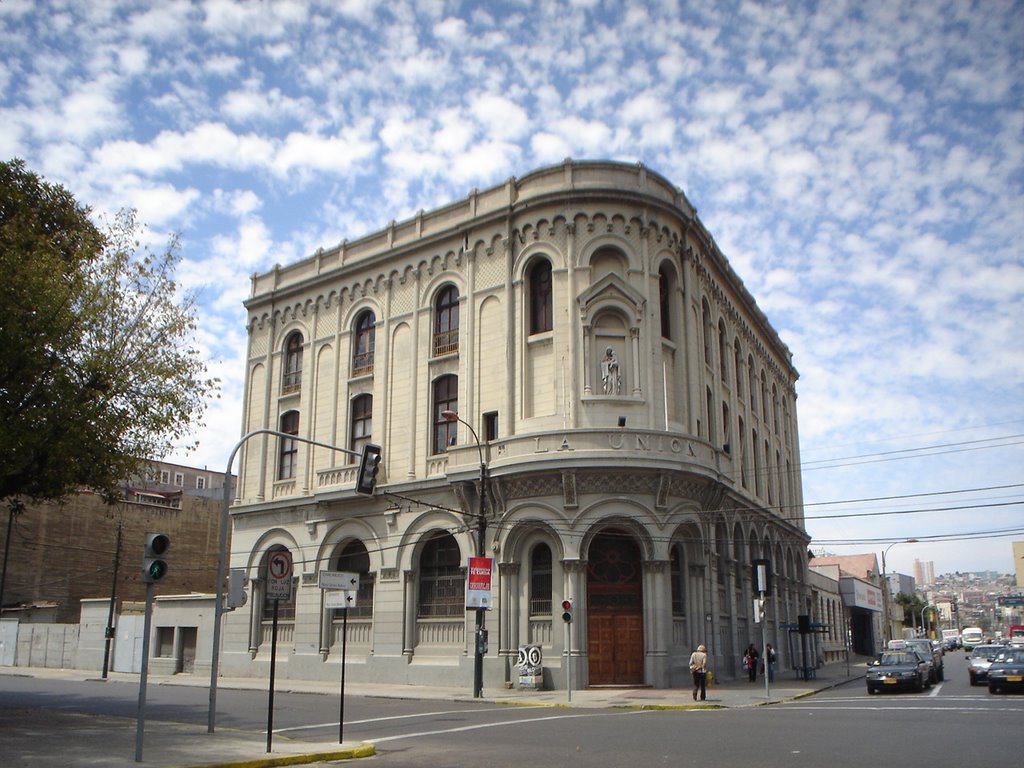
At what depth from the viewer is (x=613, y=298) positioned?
31.2 meters

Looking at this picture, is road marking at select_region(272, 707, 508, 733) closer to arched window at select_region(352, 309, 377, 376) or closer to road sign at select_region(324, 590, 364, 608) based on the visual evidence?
road sign at select_region(324, 590, 364, 608)

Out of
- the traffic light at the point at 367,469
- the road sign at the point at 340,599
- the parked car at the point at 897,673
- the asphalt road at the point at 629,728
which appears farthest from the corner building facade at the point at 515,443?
the road sign at the point at 340,599

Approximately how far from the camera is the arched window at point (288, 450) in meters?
39.5

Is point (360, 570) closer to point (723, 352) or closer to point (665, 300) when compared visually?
point (665, 300)

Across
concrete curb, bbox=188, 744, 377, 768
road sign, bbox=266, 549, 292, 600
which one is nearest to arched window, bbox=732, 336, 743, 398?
road sign, bbox=266, 549, 292, 600

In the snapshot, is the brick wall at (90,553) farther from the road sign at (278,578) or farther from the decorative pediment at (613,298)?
the road sign at (278,578)

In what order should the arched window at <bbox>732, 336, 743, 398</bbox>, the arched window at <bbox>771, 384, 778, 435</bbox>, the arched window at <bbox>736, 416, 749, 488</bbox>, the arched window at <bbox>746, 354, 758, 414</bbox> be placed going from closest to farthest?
the arched window at <bbox>736, 416, 749, 488</bbox>, the arched window at <bbox>732, 336, 743, 398</bbox>, the arched window at <bbox>746, 354, 758, 414</bbox>, the arched window at <bbox>771, 384, 778, 435</bbox>

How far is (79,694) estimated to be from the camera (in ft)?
93.4

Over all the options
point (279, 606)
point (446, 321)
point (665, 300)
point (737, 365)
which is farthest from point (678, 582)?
point (279, 606)

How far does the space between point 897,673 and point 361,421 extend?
2154cm

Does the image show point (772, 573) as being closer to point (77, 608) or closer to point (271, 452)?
point (271, 452)

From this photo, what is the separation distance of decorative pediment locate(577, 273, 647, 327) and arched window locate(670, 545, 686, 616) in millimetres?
7955

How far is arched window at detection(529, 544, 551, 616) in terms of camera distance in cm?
2959

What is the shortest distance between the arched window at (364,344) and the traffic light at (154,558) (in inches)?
951
